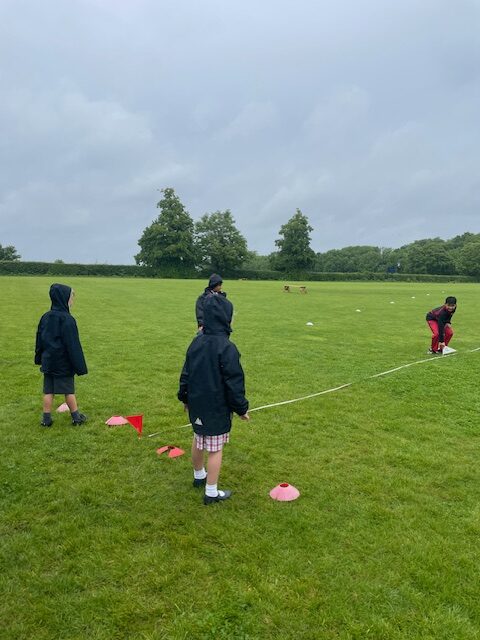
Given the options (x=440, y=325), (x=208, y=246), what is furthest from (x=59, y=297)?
(x=208, y=246)

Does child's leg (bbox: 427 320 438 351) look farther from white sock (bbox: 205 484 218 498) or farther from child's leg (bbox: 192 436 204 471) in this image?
white sock (bbox: 205 484 218 498)

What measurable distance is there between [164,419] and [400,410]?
3.85 meters

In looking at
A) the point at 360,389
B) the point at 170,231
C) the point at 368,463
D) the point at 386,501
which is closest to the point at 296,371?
the point at 360,389

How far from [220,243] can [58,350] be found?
80.2 metres

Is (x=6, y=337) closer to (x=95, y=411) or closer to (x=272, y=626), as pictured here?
(x=95, y=411)

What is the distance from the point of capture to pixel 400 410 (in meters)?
7.61

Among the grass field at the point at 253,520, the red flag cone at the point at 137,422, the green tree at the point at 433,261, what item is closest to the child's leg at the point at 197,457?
the grass field at the point at 253,520

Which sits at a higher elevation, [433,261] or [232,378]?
[433,261]

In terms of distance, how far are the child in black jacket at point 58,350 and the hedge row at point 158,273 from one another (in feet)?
210

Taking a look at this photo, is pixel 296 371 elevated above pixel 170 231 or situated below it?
below

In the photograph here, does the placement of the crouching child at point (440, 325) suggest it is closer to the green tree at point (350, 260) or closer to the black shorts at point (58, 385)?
the black shorts at point (58, 385)

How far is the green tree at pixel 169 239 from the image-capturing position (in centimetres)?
7838

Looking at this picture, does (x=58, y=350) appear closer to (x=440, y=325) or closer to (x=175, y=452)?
(x=175, y=452)

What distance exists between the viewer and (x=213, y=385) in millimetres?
4438
